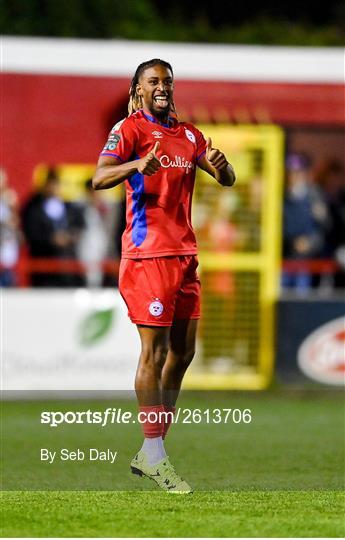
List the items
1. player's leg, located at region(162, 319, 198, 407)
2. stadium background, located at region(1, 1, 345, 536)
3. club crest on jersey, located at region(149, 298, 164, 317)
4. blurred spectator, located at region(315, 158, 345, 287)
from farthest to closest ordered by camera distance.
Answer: blurred spectator, located at region(315, 158, 345, 287) < stadium background, located at region(1, 1, 345, 536) < player's leg, located at region(162, 319, 198, 407) < club crest on jersey, located at region(149, 298, 164, 317)

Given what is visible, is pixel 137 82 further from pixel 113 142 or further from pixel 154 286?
pixel 154 286

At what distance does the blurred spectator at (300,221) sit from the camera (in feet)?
52.5

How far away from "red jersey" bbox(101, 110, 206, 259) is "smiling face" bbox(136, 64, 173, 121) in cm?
6

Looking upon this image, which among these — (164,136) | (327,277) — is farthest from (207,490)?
(327,277)

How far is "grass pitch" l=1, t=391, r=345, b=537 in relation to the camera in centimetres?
717

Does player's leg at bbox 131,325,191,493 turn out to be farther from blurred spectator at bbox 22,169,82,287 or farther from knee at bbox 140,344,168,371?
blurred spectator at bbox 22,169,82,287

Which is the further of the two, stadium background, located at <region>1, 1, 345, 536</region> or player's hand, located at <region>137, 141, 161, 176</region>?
stadium background, located at <region>1, 1, 345, 536</region>

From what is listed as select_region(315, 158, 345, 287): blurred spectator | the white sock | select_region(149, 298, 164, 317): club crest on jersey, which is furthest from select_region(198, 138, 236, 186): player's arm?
Answer: select_region(315, 158, 345, 287): blurred spectator

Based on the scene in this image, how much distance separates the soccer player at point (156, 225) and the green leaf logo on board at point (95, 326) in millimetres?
6738

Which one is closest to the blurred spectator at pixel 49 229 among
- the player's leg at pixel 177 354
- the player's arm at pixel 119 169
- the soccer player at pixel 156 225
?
the player's leg at pixel 177 354

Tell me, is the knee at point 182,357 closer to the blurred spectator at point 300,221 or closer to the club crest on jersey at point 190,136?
the club crest on jersey at point 190,136

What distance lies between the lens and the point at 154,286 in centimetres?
792

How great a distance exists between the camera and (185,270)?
8039 millimetres

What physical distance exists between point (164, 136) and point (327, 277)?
339 inches
